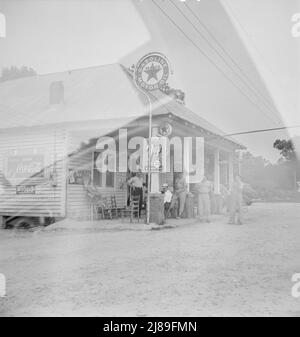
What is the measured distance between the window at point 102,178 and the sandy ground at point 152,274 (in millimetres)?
4249

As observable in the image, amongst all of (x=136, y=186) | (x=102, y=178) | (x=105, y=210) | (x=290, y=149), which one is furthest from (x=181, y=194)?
(x=290, y=149)

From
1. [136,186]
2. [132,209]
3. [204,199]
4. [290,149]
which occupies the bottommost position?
[132,209]

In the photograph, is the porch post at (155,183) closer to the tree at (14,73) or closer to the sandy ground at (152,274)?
the sandy ground at (152,274)

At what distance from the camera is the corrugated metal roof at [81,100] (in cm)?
1191

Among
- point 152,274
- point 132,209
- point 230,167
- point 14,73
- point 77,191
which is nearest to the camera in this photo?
point 152,274

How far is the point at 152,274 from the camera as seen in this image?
5055 millimetres

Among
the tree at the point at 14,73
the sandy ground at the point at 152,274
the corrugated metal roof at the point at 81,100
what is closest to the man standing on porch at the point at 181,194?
the corrugated metal roof at the point at 81,100

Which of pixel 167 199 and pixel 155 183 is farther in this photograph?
pixel 167 199

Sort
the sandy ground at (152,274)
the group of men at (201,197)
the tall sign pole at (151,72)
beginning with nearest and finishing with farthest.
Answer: the sandy ground at (152,274)
the tall sign pole at (151,72)
the group of men at (201,197)

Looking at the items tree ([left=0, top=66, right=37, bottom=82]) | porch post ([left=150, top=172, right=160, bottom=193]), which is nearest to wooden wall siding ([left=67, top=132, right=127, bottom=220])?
porch post ([left=150, top=172, right=160, bottom=193])

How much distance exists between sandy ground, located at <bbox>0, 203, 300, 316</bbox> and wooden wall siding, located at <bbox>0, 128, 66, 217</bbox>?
10.0ft

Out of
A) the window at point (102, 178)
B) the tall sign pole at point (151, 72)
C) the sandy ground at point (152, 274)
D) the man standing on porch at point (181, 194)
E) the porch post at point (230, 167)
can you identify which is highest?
the tall sign pole at point (151, 72)

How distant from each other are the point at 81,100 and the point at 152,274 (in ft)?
30.5

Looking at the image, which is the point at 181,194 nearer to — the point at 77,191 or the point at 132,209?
the point at 132,209
